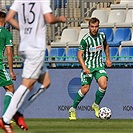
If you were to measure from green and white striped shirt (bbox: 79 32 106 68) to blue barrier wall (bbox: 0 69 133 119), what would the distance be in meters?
1.58

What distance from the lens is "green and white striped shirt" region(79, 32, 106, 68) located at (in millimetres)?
13672

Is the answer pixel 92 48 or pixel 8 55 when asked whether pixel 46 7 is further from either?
pixel 92 48

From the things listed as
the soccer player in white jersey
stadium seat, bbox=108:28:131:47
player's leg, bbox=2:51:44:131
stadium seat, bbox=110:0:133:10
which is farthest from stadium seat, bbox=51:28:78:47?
player's leg, bbox=2:51:44:131

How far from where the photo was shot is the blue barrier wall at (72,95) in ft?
50.0

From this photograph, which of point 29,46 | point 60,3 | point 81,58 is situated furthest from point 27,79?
point 60,3

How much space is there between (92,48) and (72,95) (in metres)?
2.09

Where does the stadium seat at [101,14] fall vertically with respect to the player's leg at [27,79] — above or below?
below

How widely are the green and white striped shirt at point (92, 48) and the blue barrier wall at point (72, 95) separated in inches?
62.3

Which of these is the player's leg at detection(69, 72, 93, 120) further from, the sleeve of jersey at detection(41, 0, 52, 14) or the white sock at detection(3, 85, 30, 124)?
the sleeve of jersey at detection(41, 0, 52, 14)

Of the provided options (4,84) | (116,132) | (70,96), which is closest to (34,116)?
(70,96)

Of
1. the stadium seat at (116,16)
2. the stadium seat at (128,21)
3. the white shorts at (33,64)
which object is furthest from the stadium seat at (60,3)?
the white shorts at (33,64)

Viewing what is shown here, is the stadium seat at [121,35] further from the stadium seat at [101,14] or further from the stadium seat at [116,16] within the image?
the stadium seat at [101,14]

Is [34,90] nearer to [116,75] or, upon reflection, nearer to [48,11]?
[48,11]

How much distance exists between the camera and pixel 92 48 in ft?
45.1
